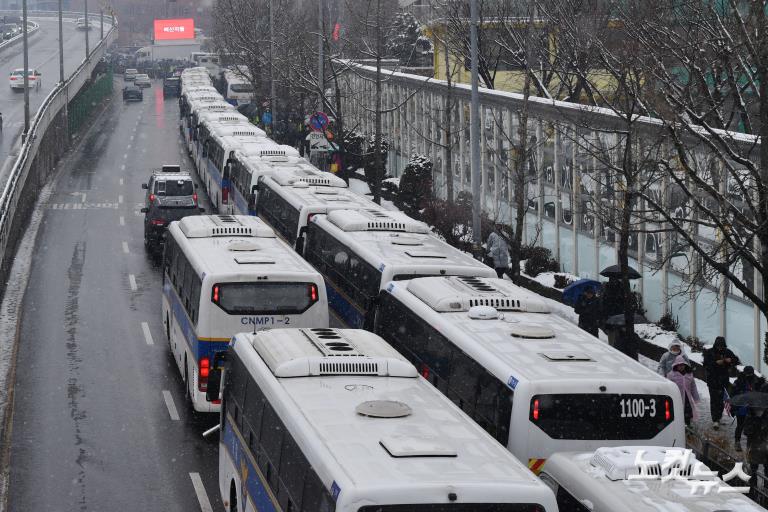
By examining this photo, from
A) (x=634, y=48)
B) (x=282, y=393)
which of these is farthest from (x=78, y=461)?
(x=634, y=48)

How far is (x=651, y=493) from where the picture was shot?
396 inches

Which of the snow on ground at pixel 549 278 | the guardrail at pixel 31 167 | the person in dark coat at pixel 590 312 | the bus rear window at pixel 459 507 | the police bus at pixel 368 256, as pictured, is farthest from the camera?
the guardrail at pixel 31 167

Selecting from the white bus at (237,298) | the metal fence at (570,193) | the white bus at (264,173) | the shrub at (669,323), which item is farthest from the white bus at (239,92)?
the white bus at (237,298)

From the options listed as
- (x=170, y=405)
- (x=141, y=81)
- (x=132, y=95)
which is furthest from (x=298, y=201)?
(x=141, y=81)

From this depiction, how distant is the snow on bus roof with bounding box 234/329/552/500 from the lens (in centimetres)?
907

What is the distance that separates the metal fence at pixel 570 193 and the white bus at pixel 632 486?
7.64 metres

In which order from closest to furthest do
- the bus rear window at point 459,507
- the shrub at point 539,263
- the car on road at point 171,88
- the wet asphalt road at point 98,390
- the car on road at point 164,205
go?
1. the bus rear window at point 459,507
2. the wet asphalt road at point 98,390
3. the shrub at point 539,263
4. the car on road at point 164,205
5. the car on road at point 171,88

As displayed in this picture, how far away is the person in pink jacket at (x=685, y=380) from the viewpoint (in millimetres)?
17844

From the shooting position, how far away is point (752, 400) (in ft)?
51.2

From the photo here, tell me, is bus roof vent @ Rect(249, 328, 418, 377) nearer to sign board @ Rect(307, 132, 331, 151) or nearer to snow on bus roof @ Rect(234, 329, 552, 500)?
snow on bus roof @ Rect(234, 329, 552, 500)

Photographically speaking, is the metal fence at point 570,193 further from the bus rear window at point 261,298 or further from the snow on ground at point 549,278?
the bus rear window at point 261,298

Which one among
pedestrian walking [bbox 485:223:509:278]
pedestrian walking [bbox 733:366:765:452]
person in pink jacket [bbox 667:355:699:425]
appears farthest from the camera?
pedestrian walking [bbox 485:223:509:278]

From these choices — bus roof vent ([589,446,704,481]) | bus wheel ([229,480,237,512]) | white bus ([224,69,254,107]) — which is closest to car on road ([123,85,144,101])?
white bus ([224,69,254,107])

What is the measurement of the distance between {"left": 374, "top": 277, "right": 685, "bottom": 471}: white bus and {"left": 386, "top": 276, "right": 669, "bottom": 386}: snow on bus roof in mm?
12
